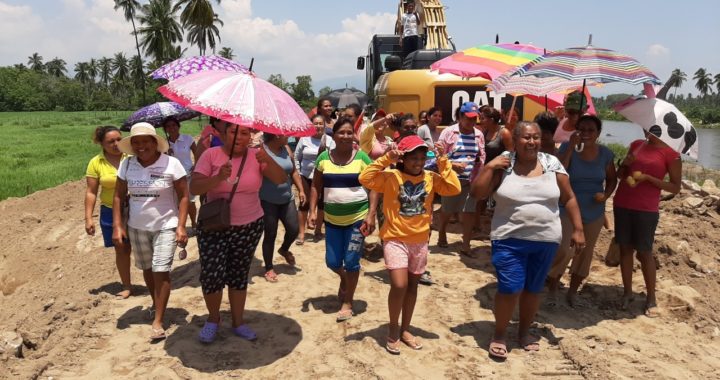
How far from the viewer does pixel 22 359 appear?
3818 mm

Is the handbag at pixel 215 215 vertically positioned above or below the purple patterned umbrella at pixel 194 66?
below

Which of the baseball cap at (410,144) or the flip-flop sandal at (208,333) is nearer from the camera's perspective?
the baseball cap at (410,144)

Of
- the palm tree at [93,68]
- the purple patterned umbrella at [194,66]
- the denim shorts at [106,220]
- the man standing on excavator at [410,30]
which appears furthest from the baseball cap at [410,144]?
the palm tree at [93,68]

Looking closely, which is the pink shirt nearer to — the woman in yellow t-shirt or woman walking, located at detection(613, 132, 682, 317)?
the woman in yellow t-shirt

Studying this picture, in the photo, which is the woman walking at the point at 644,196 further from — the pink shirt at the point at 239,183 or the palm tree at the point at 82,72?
the palm tree at the point at 82,72

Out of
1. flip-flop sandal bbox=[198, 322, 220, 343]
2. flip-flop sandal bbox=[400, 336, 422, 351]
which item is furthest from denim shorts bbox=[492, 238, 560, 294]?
flip-flop sandal bbox=[198, 322, 220, 343]

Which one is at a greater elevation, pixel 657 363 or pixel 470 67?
pixel 470 67

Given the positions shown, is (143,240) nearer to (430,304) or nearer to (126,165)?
(126,165)

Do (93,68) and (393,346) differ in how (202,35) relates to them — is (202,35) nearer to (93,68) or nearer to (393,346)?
(393,346)

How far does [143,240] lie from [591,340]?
381 centimetres

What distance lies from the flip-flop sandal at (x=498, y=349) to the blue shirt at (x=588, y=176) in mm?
1439

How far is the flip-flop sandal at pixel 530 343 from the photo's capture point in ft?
12.5

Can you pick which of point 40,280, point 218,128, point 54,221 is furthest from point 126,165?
point 54,221

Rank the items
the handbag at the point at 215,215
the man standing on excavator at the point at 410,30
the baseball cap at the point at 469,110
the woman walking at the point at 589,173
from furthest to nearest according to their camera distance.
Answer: the man standing on excavator at the point at 410,30 < the baseball cap at the point at 469,110 < the woman walking at the point at 589,173 < the handbag at the point at 215,215
